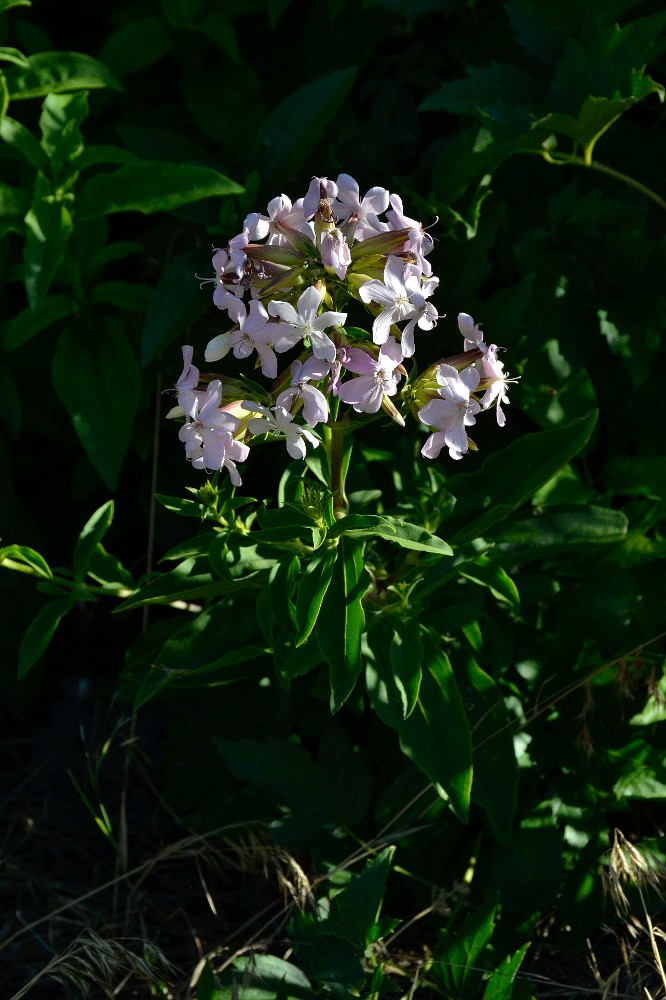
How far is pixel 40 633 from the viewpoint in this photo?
204 cm

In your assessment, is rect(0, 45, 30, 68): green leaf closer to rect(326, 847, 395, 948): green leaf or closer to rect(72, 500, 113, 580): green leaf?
rect(72, 500, 113, 580): green leaf

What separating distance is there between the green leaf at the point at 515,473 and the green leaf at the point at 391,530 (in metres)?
0.30

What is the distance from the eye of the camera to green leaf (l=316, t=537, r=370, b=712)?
1.80 meters

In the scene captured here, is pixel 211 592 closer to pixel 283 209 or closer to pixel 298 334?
pixel 298 334

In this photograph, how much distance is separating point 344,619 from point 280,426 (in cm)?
36

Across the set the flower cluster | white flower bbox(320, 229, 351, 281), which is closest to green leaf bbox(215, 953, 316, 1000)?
the flower cluster

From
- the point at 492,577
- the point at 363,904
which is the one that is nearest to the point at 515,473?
the point at 492,577

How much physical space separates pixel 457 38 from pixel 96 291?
1.13 m

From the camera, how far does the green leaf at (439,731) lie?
76.9 inches

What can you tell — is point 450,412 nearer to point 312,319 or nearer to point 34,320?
point 312,319

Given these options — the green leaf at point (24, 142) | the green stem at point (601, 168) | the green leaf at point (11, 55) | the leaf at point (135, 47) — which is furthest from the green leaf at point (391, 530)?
the leaf at point (135, 47)

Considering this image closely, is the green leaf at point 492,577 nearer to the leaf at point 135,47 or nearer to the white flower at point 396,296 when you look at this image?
the white flower at point 396,296

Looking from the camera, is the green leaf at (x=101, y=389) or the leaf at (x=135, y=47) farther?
the leaf at (x=135, y=47)

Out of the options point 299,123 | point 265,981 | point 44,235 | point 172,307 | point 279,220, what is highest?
point 279,220
